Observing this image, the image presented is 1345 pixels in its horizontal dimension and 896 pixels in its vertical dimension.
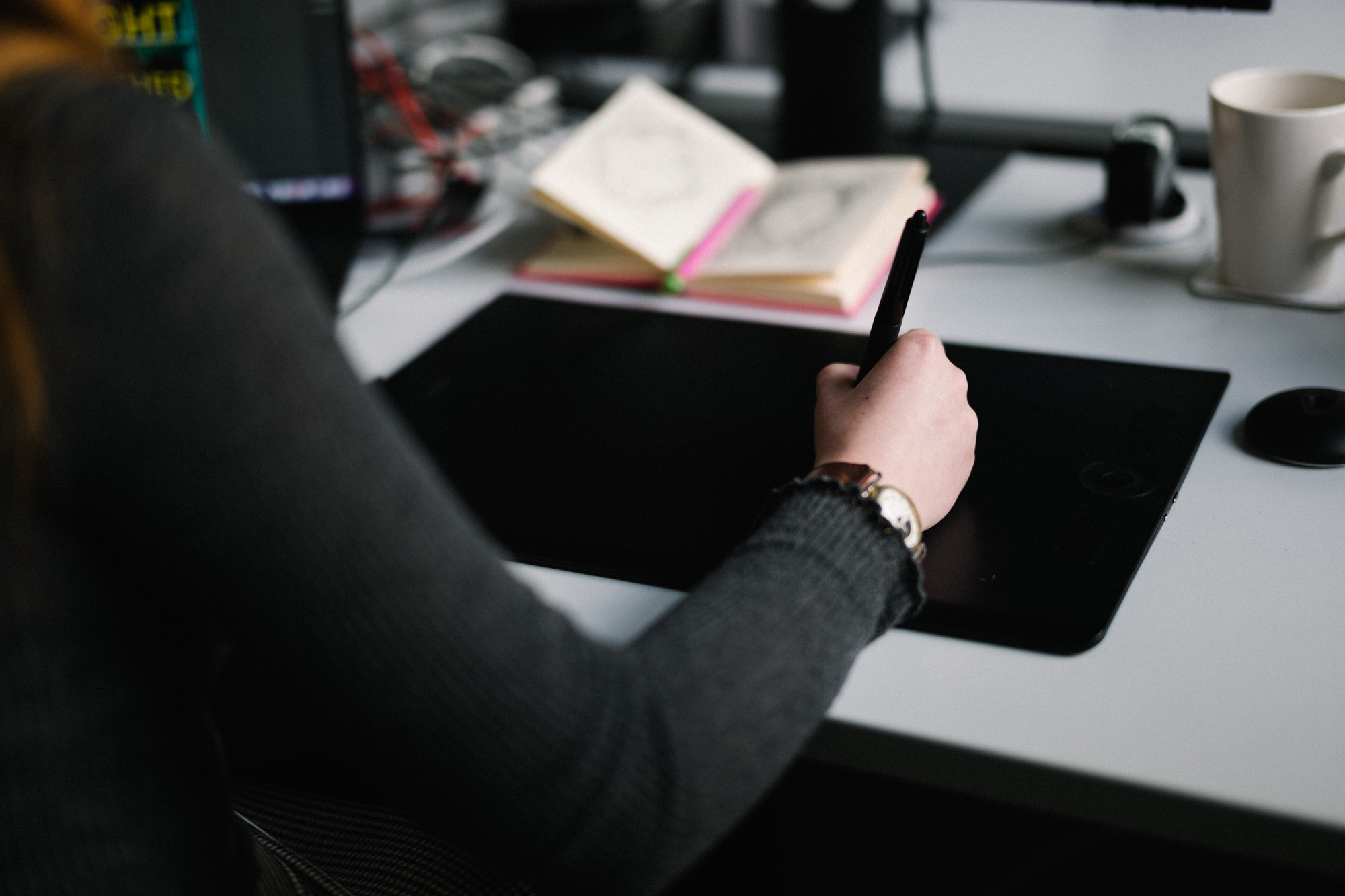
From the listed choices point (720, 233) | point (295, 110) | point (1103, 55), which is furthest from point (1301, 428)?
point (295, 110)

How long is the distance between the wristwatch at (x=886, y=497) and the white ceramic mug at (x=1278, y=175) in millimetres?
435

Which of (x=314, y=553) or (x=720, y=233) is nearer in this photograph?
(x=314, y=553)

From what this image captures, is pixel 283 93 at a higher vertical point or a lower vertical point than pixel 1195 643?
higher

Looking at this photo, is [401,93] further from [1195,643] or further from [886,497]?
[1195,643]

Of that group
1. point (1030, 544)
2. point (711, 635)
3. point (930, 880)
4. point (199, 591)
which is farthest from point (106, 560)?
point (930, 880)

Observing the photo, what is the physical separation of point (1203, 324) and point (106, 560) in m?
0.75

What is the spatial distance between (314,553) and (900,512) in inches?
12.2

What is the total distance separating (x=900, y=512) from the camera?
0.59 meters

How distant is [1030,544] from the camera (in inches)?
24.3

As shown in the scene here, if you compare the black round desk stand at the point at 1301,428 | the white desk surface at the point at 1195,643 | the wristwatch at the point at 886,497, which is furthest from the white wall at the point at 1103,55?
the wristwatch at the point at 886,497

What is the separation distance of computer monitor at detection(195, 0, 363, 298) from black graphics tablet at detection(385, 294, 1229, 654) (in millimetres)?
286

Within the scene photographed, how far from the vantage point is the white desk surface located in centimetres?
50

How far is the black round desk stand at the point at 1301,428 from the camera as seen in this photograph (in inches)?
26.8

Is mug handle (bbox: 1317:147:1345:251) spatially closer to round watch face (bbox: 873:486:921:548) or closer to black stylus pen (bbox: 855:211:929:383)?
black stylus pen (bbox: 855:211:929:383)
